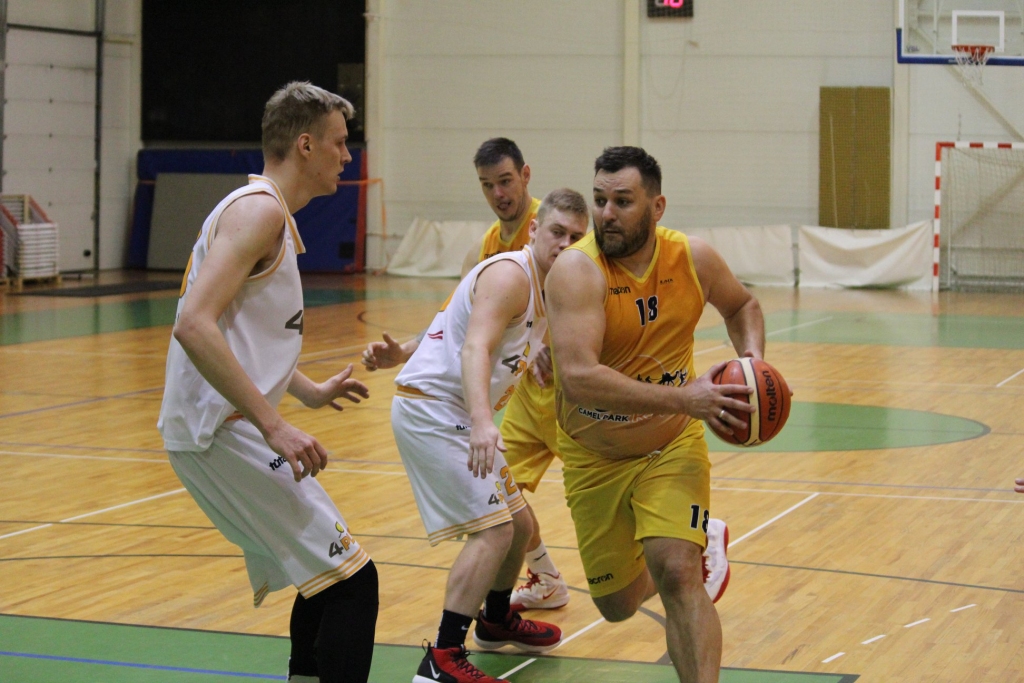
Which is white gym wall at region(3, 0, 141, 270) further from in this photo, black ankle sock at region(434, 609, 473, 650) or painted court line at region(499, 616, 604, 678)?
black ankle sock at region(434, 609, 473, 650)

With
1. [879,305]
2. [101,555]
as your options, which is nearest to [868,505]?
[101,555]

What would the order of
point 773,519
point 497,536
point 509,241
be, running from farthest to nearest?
point 773,519 < point 509,241 < point 497,536

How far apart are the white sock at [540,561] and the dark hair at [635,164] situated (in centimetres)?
173

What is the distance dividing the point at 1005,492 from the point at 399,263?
16146 mm

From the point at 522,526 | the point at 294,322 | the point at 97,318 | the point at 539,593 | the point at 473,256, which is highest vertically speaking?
the point at 473,256

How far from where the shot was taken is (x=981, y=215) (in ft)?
64.3

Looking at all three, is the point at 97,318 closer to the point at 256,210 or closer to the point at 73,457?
the point at 73,457

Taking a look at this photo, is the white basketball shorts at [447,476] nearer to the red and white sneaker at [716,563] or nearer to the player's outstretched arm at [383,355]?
the player's outstretched arm at [383,355]

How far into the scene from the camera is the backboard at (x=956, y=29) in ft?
55.0

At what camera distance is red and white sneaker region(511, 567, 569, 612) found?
5023mm

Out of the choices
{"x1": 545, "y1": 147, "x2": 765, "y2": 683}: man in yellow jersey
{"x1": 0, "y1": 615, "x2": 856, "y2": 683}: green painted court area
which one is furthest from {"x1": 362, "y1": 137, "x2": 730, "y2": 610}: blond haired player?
{"x1": 545, "y1": 147, "x2": 765, "y2": 683}: man in yellow jersey

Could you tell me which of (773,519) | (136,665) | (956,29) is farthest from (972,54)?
(136,665)

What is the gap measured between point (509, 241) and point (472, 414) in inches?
77.9

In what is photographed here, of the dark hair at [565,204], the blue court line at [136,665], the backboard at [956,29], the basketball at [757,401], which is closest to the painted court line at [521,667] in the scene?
the blue court line at [136,665]
